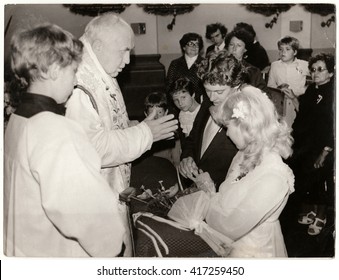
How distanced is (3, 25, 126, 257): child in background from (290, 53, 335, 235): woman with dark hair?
893 millimetres

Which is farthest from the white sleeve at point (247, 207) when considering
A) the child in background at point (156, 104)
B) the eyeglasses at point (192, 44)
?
the eyeglasses at point (192, 44)

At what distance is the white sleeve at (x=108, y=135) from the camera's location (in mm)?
2059

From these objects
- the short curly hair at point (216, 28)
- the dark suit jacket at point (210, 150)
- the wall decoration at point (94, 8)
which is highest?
the wall decoration at point (94, 8)

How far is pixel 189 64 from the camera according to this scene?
220 cm

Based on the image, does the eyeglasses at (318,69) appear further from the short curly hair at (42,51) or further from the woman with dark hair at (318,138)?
the short curly hair at (42,51)

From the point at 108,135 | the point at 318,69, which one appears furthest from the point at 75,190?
the point at 318,69

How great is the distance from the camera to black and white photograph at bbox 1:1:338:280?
2.07 m

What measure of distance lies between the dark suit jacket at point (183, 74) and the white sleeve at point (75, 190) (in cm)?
51

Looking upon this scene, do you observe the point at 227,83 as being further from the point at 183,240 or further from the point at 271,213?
the point at 183,240

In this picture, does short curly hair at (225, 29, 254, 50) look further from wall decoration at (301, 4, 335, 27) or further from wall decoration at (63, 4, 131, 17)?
wall decoration at (63, 4, 131, 17)

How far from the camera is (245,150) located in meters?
2.10

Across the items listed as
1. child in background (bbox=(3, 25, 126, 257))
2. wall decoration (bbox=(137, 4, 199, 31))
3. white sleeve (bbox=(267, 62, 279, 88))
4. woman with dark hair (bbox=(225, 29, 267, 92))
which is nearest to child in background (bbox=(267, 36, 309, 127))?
white sleeve (bbox=(267, 62, 279, 88))

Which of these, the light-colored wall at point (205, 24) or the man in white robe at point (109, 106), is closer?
the man in white robe at point (109, 106)

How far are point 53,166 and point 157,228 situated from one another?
58 cm
